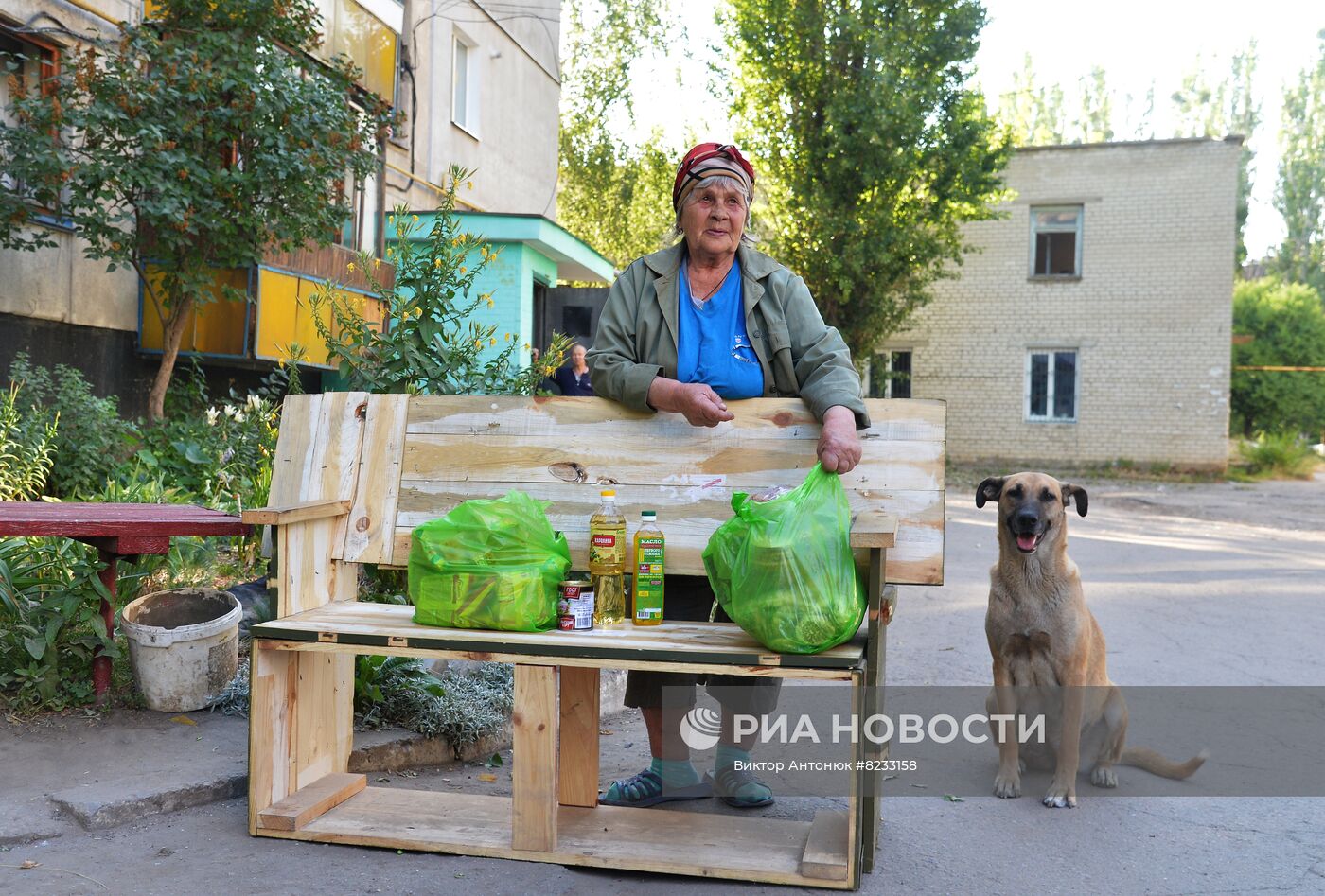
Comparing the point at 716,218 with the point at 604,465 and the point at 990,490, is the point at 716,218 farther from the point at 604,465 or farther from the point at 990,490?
the point at 990,490

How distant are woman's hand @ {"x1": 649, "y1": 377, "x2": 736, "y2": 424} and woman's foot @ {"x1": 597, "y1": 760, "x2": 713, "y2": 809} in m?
1.21

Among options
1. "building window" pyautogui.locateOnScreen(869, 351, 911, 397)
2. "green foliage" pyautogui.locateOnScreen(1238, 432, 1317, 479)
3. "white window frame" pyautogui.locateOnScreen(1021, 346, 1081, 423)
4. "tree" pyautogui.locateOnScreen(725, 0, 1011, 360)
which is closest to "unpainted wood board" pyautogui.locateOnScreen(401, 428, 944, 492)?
"tree" pyautogui.locateOnScreen(725, 0, 1011, 360)

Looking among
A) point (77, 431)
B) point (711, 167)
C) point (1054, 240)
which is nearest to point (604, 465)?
point (711, 167)

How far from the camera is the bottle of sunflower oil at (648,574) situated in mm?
3373

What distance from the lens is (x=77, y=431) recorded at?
23.6ft

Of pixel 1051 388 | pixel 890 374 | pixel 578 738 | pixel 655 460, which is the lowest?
pixel 578 738

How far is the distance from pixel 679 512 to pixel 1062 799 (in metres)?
1.75

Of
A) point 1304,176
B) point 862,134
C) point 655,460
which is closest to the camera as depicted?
point 655,460

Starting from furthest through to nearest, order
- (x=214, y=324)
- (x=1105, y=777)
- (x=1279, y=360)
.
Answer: (x=1279, y=360) < (x=214, y=324) < (x=1105, y=777)

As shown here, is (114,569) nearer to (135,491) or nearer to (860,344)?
(135,491)

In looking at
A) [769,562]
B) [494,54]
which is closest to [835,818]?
[769,562]

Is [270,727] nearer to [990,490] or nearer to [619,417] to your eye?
[619,417]

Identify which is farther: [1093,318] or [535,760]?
[1093,318]

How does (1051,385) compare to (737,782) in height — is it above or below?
above
